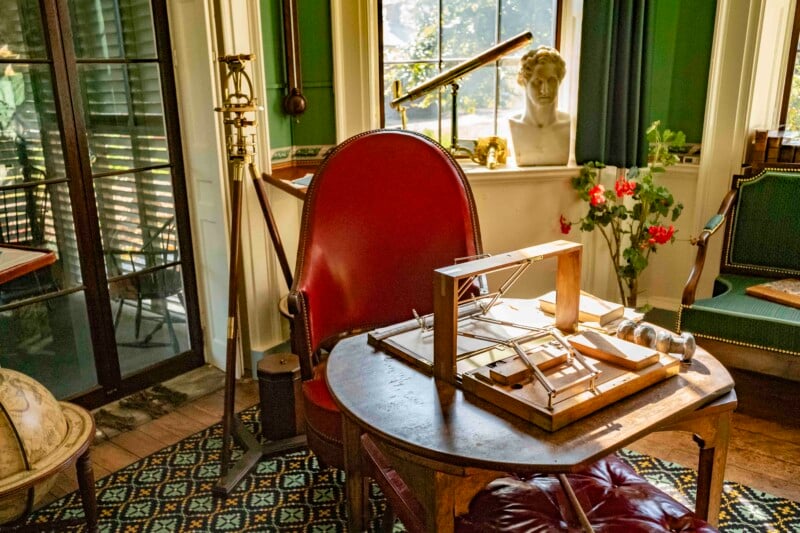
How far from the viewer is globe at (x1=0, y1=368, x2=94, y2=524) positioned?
1696 mm

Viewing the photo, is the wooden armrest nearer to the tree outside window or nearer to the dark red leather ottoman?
the dark red leather ottoman

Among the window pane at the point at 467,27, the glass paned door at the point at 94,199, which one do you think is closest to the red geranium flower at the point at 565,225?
the window pane at the point at 467,27

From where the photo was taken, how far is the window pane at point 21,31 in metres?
2.36

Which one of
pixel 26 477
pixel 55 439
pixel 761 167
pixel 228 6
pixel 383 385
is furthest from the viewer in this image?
pixel 761 167

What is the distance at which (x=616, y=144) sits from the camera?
10.5ft

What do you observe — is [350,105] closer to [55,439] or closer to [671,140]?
[671,140]

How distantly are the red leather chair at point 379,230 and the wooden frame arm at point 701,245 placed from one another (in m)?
1.02

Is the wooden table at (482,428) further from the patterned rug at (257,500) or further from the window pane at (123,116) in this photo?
the window pane at (123,116)

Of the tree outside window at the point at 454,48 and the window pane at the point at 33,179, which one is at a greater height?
the tree outside window at the point at 454,48

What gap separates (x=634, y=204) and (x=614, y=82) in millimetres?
598

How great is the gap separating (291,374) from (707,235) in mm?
1816

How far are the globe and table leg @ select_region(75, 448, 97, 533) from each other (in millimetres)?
60

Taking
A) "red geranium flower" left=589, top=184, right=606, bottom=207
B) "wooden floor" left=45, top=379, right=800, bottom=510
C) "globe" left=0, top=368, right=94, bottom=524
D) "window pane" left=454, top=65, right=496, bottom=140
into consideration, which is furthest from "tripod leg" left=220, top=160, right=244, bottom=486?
"red geranium flower" left=589, top=184, right=606, bottom=207

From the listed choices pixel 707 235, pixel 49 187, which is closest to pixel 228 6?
pixel 49 187
